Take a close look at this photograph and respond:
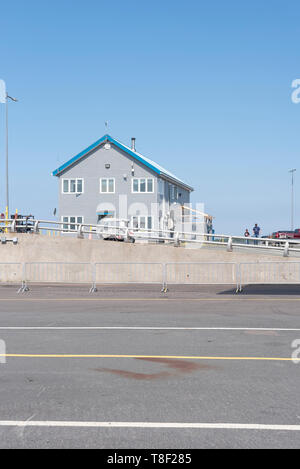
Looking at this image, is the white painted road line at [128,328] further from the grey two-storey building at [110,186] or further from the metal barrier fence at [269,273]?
the grey two-storey building at [110,186]

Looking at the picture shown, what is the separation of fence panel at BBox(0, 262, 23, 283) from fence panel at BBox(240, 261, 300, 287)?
1017cm

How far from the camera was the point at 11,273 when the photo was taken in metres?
24.4

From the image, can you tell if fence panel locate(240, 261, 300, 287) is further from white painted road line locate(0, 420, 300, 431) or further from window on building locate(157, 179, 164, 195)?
window on building locate(157, 179, 164, 195)

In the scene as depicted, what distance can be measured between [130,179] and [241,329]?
3772cm

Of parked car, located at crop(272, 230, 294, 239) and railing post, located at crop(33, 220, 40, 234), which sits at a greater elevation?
parked car, located at crop(272, 230, 294, 239)

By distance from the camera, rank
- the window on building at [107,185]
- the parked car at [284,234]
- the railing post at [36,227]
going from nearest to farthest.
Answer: the railing post at [36,227], the window on building at [107,185], the parked car at [284,234]

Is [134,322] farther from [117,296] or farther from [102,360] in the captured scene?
[117,296]

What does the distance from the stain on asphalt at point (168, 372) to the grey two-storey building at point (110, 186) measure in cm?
3942

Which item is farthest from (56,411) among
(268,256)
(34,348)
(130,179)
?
(130,179)

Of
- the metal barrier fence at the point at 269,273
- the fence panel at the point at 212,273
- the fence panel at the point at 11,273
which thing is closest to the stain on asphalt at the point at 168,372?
the metal barrier fence at the point at 269,273

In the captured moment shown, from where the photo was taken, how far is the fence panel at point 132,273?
23.0 metres

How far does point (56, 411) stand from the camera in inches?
236

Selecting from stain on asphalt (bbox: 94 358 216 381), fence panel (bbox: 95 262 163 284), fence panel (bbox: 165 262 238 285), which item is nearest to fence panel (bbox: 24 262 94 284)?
fence panel (bbox: 95 262 163 284)

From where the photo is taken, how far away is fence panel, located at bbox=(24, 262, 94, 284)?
915 inches
